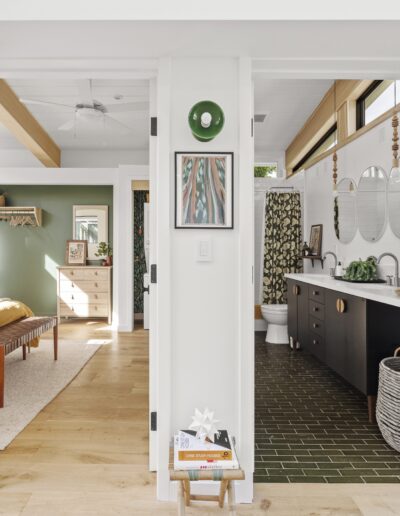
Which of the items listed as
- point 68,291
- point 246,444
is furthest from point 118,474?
point 68,291

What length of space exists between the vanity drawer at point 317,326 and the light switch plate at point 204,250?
1885 millimetres

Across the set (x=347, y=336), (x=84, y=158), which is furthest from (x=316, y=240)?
(x=84, y=158)

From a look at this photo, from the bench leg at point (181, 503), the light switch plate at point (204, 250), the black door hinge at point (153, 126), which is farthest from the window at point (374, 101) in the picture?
the bench leg at point (181, 503)

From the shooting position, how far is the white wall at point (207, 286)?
6.14 feet

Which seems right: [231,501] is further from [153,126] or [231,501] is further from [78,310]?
[78,310]

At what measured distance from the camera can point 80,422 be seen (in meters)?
2.65

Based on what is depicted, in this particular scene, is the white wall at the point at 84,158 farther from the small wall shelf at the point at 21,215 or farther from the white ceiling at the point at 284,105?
the white ceiling at the point at 284,105

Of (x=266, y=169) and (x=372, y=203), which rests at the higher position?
(x=266, y=169)

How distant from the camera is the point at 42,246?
6723 millimetres

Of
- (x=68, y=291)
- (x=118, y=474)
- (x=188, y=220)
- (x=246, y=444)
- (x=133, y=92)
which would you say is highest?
(x=133, y=92)

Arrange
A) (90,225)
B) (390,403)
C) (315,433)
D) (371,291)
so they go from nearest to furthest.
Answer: (390,403) < (315,433) < (371,291) < (90,225)

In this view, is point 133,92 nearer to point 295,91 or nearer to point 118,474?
point 295,91

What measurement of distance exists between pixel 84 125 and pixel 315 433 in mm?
4536

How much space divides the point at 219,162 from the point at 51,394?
7.91 feet
